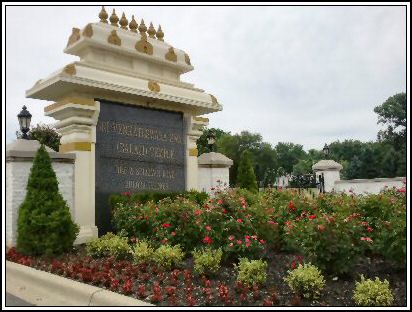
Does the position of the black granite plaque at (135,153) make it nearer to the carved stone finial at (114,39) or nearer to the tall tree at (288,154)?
the carved stone finial at (114,39)

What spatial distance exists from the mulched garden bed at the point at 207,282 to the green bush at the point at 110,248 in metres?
0.29

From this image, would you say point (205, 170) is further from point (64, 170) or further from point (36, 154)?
point (36, 154)

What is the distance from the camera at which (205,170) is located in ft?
52.6

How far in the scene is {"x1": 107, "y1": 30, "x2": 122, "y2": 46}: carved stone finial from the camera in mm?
11797

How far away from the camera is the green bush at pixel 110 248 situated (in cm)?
864

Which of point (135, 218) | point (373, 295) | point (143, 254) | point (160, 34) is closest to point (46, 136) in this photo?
point (160, 34)

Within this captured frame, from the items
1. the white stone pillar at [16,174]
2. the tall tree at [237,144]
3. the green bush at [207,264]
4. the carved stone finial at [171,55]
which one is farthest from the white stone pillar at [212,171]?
the tall tree at [237,144]

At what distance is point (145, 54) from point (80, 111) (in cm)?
279

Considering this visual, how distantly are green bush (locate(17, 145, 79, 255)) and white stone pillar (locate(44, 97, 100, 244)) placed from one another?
1.22 meters

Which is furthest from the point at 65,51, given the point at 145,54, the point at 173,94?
the point at 173,94

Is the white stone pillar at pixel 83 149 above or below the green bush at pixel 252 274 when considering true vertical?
above

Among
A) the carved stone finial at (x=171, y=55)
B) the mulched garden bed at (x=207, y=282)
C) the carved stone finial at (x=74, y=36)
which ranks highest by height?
the carved stone finial at (x=74, y=36)

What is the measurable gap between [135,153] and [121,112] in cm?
115

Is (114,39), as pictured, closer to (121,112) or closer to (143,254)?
(121,112)
